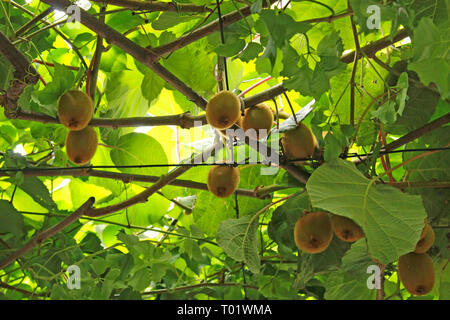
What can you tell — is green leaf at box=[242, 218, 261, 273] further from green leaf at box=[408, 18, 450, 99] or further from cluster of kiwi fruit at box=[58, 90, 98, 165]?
green leaf at box=[408, 18, 450, 99]

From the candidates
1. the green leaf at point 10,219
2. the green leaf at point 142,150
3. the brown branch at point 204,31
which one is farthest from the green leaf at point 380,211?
the green leaf at point 10,219

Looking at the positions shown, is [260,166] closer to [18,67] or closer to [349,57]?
[349,57]

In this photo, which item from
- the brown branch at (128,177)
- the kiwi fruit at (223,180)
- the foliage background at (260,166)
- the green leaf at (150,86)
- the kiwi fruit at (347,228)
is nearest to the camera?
the foliage background at (260,166)

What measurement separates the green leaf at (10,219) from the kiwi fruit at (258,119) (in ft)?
2.08

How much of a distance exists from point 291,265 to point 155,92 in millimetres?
464

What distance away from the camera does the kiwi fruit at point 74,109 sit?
793 mm

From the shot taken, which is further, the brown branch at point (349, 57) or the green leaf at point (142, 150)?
the green leaf at point (142, 150)

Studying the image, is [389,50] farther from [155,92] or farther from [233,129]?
[155,92]

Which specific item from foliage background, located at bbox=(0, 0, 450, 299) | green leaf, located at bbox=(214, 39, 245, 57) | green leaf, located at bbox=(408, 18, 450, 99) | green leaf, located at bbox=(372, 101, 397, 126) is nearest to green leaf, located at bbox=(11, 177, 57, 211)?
foliage background, located at bbox=(0, 0, 450, 299)

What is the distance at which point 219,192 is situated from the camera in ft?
2.84

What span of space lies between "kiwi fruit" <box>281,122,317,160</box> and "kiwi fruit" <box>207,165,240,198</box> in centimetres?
11

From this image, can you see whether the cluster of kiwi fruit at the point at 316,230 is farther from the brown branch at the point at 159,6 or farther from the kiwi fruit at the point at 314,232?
the brown branch at the point at 159,6

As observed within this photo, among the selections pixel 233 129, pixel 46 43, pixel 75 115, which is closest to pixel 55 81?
pixel 75 115
